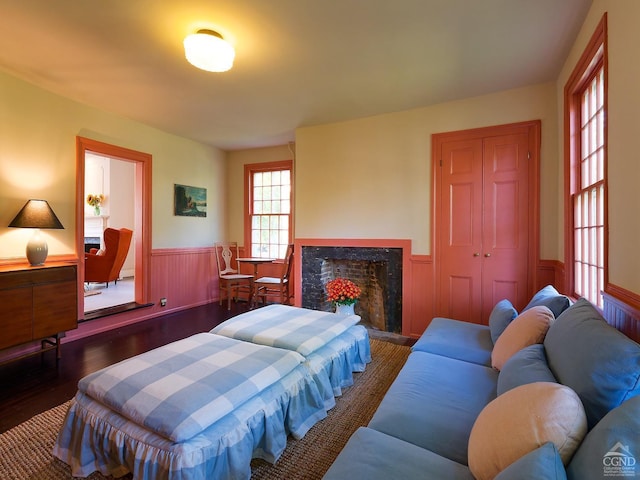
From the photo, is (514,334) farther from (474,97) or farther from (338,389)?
(474,97)

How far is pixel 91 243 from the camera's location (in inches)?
302

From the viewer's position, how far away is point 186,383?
1549mm

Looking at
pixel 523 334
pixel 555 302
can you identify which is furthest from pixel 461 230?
pixel 523 334

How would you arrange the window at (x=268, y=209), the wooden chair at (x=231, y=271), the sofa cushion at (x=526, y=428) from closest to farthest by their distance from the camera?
1. the sofa cushion at (x=526, y=428)
2. the wooden chair at (x=231, y=271)
3. the window at (x=268, y=209)

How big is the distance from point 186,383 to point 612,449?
1.62 metres

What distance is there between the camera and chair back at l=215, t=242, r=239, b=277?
548 cm

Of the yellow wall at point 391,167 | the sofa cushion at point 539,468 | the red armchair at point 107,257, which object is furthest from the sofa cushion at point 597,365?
the red armchair at point 107,257

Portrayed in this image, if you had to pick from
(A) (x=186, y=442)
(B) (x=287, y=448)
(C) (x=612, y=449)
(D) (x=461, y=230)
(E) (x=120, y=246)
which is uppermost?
(D) (x=461, y=230)

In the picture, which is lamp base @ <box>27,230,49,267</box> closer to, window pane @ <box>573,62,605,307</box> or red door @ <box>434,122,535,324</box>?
red door @ <box>434,122,535,324</box>

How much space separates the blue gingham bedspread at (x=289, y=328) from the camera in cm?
221

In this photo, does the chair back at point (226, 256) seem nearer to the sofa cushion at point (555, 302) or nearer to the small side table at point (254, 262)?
the small side table at point (254, 262)


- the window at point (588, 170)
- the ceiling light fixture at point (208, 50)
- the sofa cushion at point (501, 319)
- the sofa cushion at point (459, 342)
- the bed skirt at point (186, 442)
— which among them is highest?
the ceiling light fixture at point (208, 50)

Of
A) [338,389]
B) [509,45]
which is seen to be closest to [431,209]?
[509,45]

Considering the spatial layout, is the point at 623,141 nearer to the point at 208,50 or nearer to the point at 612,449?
the point at 612,449
